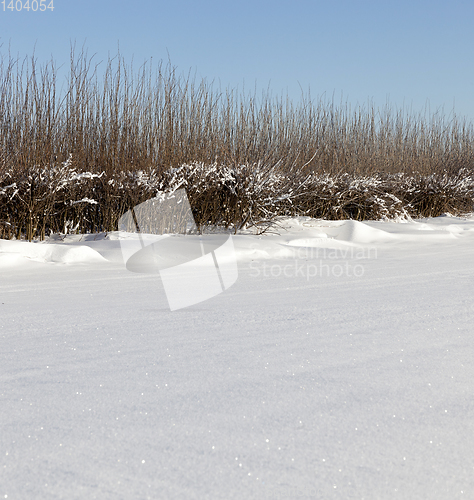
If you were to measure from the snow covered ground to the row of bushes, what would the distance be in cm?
197

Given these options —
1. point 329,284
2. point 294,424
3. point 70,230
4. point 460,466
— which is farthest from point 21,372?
point 70,230

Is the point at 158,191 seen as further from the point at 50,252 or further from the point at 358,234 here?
the point at 358,234

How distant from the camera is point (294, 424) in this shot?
1.13 metres

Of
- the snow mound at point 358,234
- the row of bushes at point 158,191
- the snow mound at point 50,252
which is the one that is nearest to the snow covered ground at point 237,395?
the snow mound at point 50,252

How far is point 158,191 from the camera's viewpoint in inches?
202

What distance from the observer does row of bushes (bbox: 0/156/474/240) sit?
450 cm

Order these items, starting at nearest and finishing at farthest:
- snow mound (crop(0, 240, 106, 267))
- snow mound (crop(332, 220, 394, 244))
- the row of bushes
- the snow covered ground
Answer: the snow covered ground
snow mound (crop(0, 240, 106, 267))
the row of bushes
snow mound (crop(332, 220, 394, 244))

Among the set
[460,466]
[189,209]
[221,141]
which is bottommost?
[460,466]

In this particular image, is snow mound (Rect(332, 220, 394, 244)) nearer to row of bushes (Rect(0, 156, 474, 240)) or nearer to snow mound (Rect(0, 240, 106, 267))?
row of bushes (Rect(0, 156, 474, 240))

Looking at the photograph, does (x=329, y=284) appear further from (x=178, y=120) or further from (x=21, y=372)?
(x=178, y=120)

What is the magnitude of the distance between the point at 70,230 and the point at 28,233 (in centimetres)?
56

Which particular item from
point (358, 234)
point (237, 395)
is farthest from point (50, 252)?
point (358, 234)

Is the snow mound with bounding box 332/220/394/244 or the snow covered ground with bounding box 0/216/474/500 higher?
the snow mound with bounding box 332/220/394/244

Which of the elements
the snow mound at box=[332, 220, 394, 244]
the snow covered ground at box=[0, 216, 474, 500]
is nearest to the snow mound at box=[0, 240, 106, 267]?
the snow covered ground at box=[0, 216, 474, 500]
